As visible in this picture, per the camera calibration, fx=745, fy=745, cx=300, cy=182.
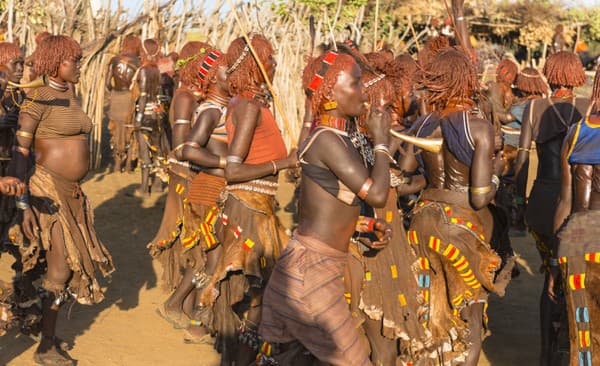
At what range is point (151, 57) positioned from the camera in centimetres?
1155

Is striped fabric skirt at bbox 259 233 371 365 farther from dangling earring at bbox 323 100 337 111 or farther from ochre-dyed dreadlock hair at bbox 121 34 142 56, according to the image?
ochre-dyed dreadlock hair at bbox 121 34 142 56

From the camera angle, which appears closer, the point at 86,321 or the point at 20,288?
the point at 20,288

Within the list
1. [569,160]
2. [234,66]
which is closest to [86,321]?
[234,66]

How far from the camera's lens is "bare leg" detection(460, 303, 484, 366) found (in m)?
4.82

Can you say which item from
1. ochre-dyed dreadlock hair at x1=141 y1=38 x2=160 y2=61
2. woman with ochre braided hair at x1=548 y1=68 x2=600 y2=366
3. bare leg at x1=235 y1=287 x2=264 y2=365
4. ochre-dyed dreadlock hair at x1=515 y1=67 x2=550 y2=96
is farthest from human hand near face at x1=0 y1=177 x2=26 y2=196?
ochre-dyed dreadlock hair at x1=141 y1=38 x2=160 y2=61

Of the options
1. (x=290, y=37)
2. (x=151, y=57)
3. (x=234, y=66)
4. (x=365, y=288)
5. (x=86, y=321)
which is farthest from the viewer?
(x=290, y=37)

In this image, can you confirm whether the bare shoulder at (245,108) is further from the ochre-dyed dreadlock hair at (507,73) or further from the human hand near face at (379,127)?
the ochre-dyed dreadlock hair at (507,73)

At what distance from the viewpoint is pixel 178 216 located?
6.61 metres

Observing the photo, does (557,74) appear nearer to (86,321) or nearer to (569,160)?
(569,160)

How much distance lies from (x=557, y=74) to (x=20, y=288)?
448cm

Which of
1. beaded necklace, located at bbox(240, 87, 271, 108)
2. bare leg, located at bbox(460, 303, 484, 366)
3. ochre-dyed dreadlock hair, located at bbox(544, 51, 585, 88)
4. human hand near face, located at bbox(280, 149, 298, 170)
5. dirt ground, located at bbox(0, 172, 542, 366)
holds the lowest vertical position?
dirt ground, located at bbox(0, 172, 542, 366)

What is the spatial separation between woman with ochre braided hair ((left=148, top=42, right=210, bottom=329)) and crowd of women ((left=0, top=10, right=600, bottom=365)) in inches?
0.8

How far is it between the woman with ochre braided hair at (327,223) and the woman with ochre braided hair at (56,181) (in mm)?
2249

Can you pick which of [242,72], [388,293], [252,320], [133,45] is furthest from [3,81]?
[133,45]
